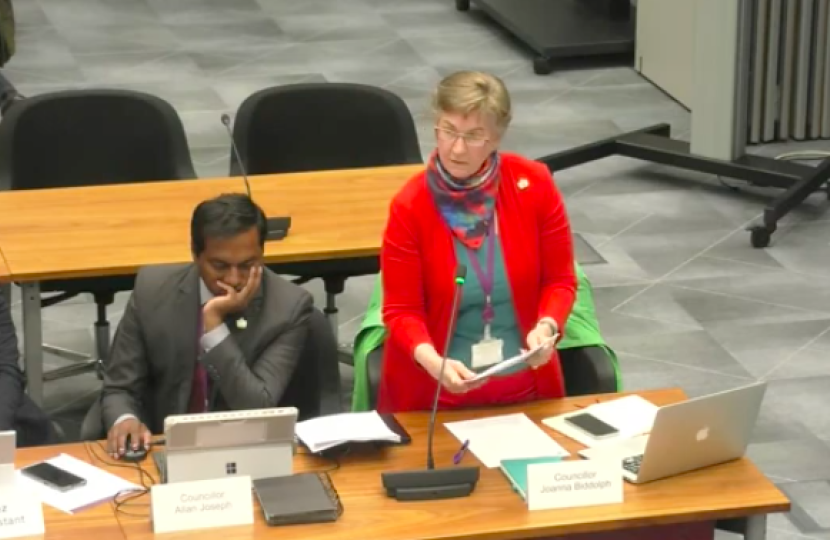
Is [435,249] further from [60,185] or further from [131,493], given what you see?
[60,185]

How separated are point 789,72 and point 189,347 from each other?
4.97 m

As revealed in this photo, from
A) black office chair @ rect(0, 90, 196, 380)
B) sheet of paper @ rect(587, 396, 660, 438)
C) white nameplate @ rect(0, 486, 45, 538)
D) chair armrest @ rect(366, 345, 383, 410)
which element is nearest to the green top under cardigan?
chair armrest @ rect(366, 345, 383, 410)

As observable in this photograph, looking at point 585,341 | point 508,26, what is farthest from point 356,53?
point 585,341

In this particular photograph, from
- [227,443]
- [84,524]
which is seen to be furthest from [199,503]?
[84,524]

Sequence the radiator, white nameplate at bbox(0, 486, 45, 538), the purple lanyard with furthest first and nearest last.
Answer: the radiator < the purple lanyard < white nameplate at bbox(0, 486, 45, 538)

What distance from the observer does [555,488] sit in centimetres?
333

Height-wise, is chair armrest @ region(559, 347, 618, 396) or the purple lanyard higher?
the purple lanyard

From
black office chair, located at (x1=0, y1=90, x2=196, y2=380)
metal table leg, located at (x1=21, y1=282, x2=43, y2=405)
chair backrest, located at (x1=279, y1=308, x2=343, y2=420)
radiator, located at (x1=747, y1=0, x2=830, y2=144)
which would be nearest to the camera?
chair backrest, located at (x1=279, y1=308, x2=343, y2=420)

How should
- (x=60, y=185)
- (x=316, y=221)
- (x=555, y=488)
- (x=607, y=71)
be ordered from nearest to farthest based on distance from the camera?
(x=555, y=488)
(x=316, y=221)
(x=60, y=185)
(x=607, y=71)

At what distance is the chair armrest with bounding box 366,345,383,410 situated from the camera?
4137 mm

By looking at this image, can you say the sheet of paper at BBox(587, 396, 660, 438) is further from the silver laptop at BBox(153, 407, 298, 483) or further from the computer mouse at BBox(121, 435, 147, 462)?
the computer mouse at BBox(121, 435, 147, 462)

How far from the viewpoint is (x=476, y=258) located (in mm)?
3828

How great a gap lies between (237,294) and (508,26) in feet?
21.6

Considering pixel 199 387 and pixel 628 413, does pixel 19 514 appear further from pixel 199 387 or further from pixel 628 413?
pixel 628 413
